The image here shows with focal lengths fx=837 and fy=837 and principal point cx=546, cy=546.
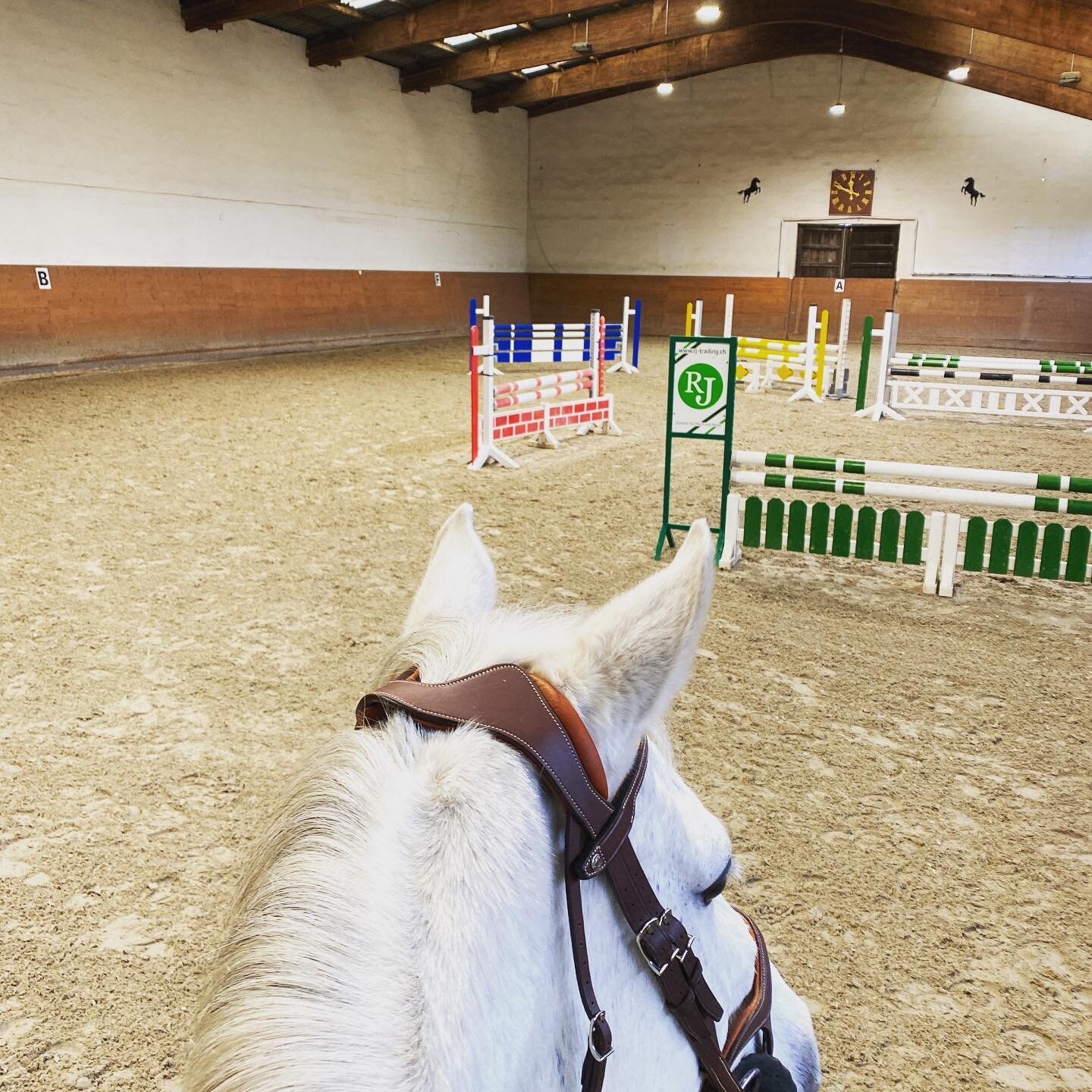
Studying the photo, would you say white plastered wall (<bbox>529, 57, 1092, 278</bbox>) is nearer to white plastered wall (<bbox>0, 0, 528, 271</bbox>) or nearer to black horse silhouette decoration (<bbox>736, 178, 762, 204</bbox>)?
black horse silhouette decoration (<bbox>736, 178, 762, 204</bbox>)

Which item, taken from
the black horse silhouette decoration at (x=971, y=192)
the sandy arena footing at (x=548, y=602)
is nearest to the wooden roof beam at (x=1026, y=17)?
the sandy arena footing at (x=548, y=602)

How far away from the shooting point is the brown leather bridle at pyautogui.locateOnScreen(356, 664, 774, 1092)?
705 millimetres

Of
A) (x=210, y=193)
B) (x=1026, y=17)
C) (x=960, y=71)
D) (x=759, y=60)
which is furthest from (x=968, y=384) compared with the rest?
(x=759, y=60)

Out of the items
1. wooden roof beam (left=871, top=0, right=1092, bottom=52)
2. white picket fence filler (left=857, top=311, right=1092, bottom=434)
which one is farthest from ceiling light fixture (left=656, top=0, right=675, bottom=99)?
white picket fence filler (left=857, top=311, right=1092, bottom=434)

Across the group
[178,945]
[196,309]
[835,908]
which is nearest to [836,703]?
[835,908]

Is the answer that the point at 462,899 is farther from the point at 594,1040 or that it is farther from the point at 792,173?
the point at 792,173

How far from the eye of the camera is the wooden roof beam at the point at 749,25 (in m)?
11.7

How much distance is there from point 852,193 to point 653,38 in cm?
588

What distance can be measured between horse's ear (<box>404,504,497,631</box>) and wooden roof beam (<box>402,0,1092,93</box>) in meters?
13.4

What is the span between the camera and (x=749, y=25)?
13.2 metres

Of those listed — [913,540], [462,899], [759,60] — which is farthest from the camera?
[759,60]

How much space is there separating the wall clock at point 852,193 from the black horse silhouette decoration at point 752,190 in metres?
A: 1.41

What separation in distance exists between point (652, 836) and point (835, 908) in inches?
59.1

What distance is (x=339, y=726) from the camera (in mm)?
2867
